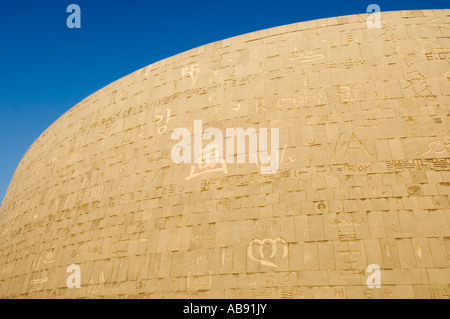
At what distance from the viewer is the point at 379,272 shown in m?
4.37

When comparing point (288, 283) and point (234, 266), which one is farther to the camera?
point (234, 266)

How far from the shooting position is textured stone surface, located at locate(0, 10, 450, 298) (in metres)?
4.62

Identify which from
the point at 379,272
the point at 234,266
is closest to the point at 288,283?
the point at 234,266

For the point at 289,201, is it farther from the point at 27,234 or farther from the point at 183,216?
the point at 27,234

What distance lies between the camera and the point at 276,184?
5.33m

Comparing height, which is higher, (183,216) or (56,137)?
(56,137)

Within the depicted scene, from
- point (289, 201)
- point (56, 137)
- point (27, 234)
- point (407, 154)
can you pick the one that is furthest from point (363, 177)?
point (56, 137)

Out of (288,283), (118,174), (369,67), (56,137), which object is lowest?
(288,283)

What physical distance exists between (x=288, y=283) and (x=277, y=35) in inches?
186

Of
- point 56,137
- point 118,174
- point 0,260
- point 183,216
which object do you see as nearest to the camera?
point 183,216

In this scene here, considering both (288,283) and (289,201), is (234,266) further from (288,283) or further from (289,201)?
(289,201)

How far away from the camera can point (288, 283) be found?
15.1ft

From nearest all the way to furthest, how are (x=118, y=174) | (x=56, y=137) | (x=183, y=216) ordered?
1. (x=183, y=216)
2. (x=118, y=174)
3. (x=56, y=137)

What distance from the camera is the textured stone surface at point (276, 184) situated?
462cm
